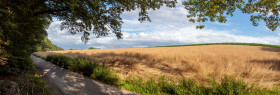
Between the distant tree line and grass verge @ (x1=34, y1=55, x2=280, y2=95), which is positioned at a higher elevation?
the distant tree line

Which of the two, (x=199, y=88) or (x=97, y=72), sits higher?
(x=97, y=72)

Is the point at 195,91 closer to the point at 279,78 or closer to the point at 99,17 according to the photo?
the point at 279,78

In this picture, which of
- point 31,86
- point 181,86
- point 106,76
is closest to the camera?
point 181,86

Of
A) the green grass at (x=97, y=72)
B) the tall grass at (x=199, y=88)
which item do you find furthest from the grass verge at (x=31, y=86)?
the tall grass at (x=199, y=88)

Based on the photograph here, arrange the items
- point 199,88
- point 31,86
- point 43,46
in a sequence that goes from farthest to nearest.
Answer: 1. point 43,46
2. point 31,86
3. point 199,88

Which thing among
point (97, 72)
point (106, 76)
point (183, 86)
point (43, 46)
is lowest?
point (183, 86)

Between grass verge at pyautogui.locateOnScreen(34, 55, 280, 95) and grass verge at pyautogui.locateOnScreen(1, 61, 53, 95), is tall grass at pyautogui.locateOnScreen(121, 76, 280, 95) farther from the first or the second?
grass verge at pyautogui.locateOnScreen(1, 61, 53, 95)

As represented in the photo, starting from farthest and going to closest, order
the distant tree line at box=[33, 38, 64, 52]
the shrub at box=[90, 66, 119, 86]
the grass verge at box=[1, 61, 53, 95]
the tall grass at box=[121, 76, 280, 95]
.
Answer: the distant tree line at box=[33, 38, 64, 52] < the shrub at box=[90, 66, 119, 86] < the grass verge at box=[1, 61, 53, 95] < the tall grass at box=[121, 76, 280, 95]

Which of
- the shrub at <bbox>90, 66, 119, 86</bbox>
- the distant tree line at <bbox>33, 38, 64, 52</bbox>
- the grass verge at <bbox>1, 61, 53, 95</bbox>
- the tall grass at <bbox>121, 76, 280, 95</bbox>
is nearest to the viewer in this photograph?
the tall grass at <bbox>121, 76, 280, 95</bbox>

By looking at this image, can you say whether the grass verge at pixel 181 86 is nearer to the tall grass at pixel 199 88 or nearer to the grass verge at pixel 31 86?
the tall grass at pixel 199 88

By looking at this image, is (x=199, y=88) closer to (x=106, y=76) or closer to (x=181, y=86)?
(x=181, y=86)

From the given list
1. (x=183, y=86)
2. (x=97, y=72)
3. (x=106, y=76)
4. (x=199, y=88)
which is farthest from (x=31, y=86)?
(x=199, y=88)

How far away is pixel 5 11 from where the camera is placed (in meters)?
7.05

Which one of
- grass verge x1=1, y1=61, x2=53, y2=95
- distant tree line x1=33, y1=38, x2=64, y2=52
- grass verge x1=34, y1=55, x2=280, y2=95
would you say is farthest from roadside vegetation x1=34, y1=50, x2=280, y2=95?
distant tree line x1=33, y1=38, x2=64, y2=52
